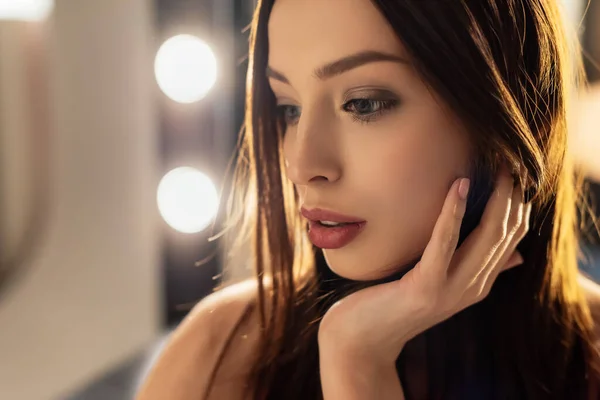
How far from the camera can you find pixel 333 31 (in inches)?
13.7

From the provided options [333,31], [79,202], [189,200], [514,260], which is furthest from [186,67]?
[79,202]

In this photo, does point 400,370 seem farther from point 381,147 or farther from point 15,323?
point 15,323

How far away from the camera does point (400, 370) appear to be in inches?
17.4

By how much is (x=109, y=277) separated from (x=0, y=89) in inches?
14.7

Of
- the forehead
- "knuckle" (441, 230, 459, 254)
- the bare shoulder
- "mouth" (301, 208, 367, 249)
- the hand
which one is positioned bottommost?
the bare shoulder

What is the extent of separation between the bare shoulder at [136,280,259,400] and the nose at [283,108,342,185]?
0.17 m

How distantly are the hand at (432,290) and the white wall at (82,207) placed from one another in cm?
54

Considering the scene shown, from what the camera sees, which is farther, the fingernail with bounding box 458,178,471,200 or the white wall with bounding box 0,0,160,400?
the white wall with bounding box 0,0,160,400

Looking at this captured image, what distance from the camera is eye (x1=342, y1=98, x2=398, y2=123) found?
14.2 inches

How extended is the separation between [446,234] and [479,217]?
5 cm

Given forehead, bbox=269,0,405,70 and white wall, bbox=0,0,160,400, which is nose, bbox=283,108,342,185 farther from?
white wall, bbox=0,0,160,400

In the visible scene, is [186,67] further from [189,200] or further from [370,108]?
[370,108]

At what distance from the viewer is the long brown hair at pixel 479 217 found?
1.13 ft

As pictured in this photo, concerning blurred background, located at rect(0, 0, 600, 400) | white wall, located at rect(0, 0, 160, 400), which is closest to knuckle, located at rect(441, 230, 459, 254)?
blurred background, located at rect(0, 0, 600, 400)
